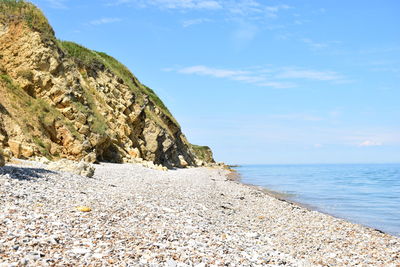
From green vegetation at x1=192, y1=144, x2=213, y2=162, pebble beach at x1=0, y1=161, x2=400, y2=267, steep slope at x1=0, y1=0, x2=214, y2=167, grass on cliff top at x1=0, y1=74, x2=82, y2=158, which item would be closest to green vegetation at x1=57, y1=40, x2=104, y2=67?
steep slope at x1=0, y1=0, x2=214, y2=167

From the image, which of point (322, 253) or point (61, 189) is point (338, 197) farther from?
point (61, 189)

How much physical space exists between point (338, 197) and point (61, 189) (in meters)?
22.7

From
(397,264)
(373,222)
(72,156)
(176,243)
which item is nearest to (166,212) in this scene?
(176,243)

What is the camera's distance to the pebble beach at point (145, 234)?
6.00 m

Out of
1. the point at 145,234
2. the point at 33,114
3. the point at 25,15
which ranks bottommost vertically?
the point at 145,234

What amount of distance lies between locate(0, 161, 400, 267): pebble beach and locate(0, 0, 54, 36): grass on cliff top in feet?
58.8

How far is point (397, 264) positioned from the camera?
30.1 ft

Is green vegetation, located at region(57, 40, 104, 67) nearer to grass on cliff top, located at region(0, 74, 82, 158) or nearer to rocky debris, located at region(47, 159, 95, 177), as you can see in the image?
grass on cliff top, located at region(0, 74, 82, 158)

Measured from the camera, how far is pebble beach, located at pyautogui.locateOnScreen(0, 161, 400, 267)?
236 inches

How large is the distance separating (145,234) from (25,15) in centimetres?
2538

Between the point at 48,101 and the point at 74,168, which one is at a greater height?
the point at 48,101

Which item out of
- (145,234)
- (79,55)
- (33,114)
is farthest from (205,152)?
(145,234)

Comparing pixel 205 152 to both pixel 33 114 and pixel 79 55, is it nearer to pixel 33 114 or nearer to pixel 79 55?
pixel 79 55

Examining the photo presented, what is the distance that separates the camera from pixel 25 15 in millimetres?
26781
